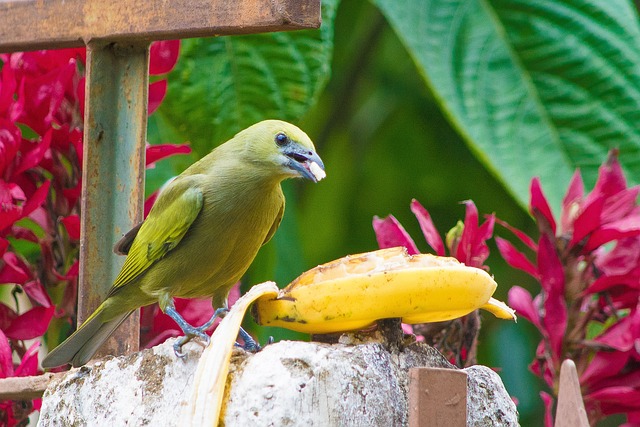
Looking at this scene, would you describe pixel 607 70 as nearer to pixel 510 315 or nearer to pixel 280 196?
pixel 280 196

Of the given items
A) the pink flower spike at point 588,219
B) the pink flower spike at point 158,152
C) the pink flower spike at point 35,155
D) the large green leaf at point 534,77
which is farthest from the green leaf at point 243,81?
the pink flower spike at point 588,219

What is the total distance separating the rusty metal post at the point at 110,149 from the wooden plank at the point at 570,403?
0.98 m

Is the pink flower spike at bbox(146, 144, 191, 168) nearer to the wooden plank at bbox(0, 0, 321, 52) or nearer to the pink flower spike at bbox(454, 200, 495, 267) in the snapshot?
the wooden plank at bbox(0, 0, 321, 52)

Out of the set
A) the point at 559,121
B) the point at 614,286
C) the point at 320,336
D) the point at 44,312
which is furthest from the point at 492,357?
the point at 320,336

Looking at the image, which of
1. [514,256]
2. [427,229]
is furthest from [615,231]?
[427,229]

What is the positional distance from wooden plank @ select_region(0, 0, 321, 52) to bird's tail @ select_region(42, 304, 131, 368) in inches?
23.2

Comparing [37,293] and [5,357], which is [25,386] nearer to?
[5,357]

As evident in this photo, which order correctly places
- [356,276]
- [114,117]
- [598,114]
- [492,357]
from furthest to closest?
[492,357] → [598,114] → [114,117] → [356,276]

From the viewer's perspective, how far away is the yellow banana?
1.86m

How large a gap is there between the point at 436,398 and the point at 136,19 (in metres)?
1.06

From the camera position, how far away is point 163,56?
9.61ft

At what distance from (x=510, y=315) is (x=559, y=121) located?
1.40m

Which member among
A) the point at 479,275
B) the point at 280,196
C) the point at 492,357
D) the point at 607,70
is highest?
the point at 607,70

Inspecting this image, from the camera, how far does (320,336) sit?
204 cm
